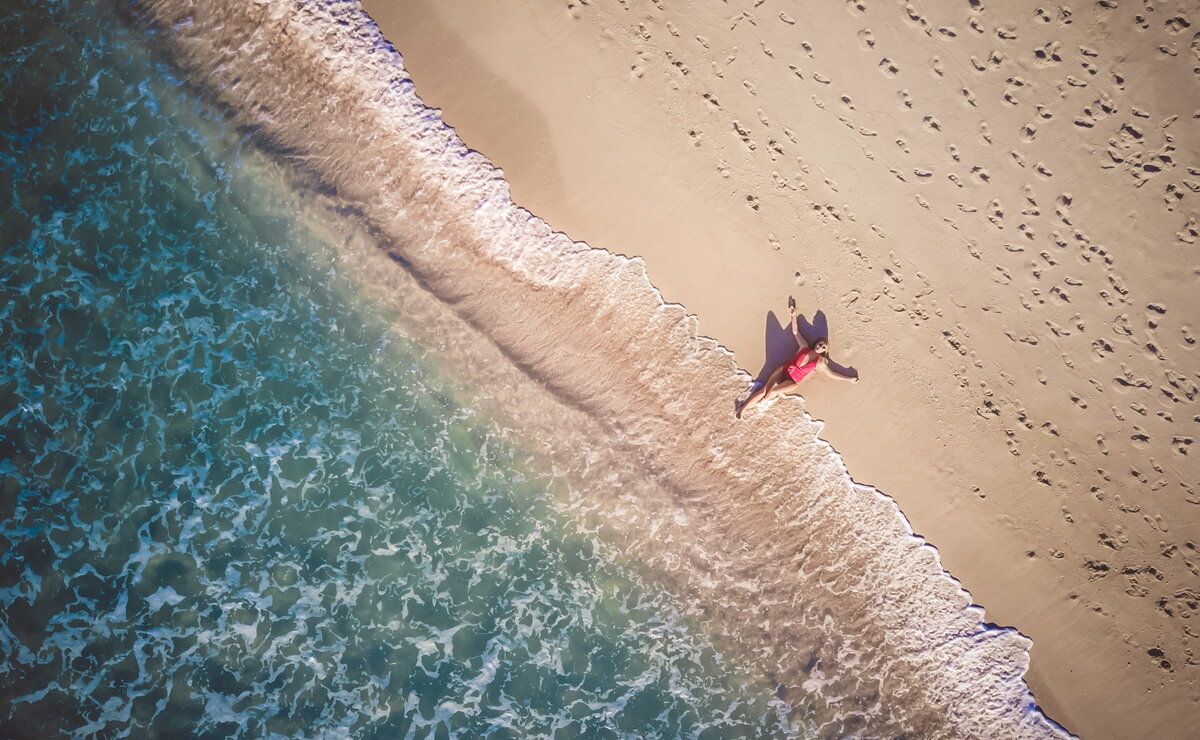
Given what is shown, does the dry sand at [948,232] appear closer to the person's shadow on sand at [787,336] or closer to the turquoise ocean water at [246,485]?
the person's shadow on sand at [787,336]

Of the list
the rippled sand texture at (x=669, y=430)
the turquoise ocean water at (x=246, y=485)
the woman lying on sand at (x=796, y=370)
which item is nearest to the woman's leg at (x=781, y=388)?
the woman lying on sand at (x=796, y=370)

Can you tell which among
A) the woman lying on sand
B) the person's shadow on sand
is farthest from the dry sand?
the woman lying on sand

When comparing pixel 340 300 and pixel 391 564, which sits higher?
pixel 340 300

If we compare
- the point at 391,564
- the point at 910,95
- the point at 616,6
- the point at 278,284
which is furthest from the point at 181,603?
the point at 910,95

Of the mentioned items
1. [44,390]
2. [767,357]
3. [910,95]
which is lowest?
[44,390]

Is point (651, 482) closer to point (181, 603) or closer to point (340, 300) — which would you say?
point (340, 300)
